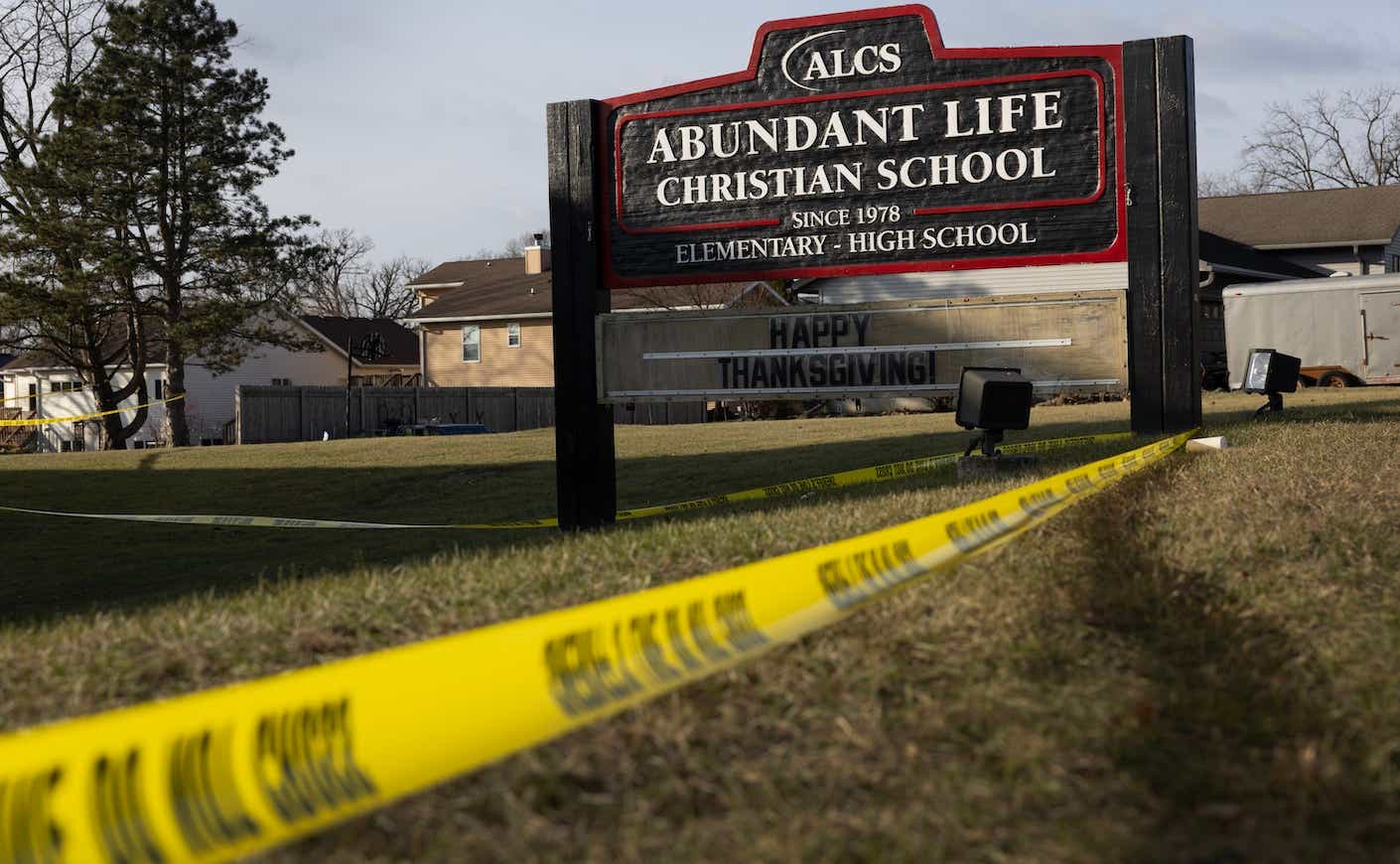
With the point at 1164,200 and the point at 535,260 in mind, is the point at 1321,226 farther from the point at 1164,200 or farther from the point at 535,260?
the point at 1164,200

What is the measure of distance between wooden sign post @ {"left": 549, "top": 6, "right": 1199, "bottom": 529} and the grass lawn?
9.28ft

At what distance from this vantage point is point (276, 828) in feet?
8.18

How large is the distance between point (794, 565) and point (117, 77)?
3881 cm

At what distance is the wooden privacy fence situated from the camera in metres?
40.2

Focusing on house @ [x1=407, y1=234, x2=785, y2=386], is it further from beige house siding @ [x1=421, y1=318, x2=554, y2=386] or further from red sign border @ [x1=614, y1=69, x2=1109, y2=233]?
red sign border @ [x1=614, y1=69, x2=1109, y2=233]

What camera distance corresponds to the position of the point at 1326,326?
31.7 meters

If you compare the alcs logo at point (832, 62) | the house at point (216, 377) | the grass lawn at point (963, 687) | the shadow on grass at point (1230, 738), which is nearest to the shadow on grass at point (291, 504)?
the alcs logo at point (832, 62)

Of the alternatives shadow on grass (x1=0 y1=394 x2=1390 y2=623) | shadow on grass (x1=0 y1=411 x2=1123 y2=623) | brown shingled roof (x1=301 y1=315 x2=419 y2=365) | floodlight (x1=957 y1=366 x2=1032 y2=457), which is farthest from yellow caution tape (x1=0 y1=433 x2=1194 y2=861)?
brown shingled roof (x1=301 y1=315 x2=419 y2=365)

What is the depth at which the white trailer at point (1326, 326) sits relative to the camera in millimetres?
31062

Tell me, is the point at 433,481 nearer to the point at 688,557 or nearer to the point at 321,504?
the point at 321,504

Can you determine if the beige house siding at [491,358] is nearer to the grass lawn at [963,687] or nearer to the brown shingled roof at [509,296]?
the brown shingled roof at [509,296]

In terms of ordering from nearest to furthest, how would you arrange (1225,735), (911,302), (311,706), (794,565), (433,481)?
(311,706) < (1225,735) < (794,565) < (911,302) < (433,481)

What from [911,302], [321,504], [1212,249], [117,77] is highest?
[117,77]

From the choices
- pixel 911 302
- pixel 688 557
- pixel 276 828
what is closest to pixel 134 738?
pixel 276 828
